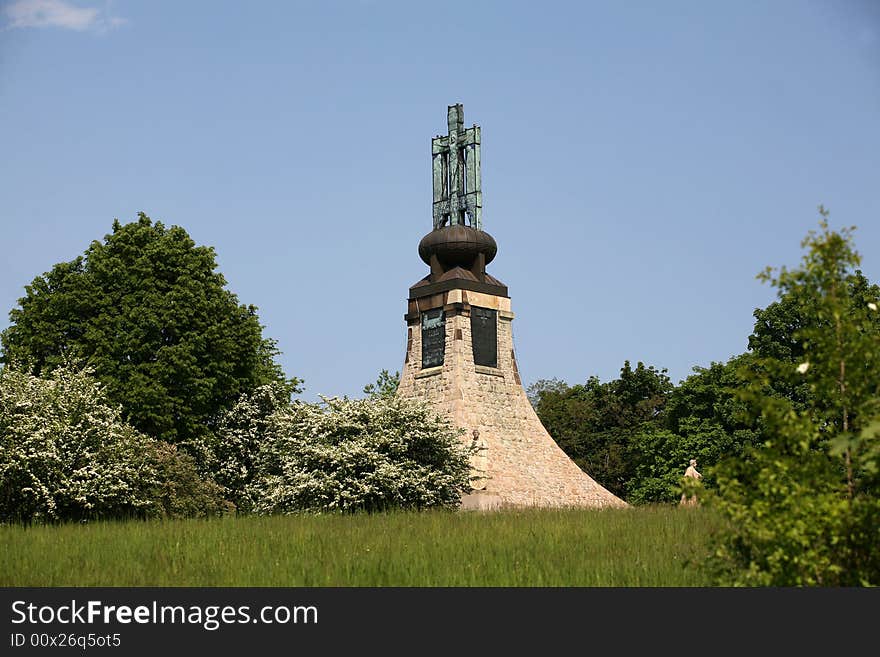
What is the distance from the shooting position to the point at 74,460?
90.7 feet

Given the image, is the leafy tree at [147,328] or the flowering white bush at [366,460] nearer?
the flowering white bush at [366,460]

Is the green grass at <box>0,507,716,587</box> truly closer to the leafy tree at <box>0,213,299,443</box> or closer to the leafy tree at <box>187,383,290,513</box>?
the leafy tree at <box>0,213,299,443</box>

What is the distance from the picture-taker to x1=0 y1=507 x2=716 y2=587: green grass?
1414 centimetres

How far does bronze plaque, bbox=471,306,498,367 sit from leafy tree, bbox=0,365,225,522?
440 inches

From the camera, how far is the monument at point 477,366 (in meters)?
35.8

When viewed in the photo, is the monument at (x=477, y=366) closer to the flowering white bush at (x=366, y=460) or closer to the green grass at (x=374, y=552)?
the flowering white bush at (x=366, y=460)

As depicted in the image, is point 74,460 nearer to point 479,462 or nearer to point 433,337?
point 479,462

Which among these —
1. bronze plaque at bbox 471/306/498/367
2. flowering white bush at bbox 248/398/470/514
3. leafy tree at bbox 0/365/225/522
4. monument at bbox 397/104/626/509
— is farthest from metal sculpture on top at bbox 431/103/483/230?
leafy tree at bbox 0/365/225/522

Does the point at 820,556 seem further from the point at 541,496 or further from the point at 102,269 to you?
the point at 102,269

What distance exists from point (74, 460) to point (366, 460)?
743 centimetres

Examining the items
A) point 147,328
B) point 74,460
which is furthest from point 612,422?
point 74,460

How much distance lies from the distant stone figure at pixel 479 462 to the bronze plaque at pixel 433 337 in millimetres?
3598

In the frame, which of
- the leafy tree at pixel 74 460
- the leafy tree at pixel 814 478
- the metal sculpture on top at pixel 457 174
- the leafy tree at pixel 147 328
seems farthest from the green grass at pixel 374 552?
the metal sculpture on top at pixel 457 174

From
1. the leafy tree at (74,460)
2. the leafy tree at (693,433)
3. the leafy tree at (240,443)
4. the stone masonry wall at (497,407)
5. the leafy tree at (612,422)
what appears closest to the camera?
the leafy tree at (74,460)
